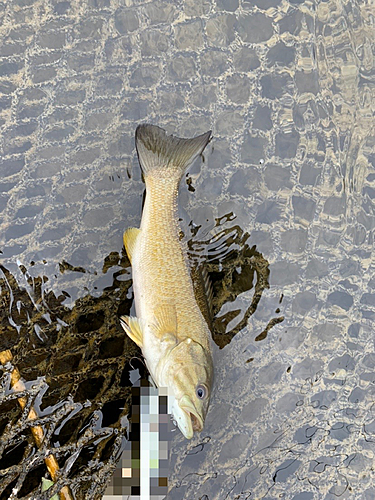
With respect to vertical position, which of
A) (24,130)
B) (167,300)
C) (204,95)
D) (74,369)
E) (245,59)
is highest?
(245,59)

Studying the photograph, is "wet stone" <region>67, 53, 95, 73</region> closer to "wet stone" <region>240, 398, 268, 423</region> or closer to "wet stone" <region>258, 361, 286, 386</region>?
"wet stone" <region>258, 361, 286, 386</region>

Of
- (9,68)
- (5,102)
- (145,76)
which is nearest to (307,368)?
(145,76)

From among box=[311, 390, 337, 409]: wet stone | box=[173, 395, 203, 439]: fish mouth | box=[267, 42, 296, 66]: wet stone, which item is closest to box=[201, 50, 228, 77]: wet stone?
box=[267, 42, 296, 66]: wet stone

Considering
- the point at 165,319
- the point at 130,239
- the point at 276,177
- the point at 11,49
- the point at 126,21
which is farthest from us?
the point at 276,177

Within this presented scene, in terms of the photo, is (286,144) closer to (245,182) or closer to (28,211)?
(245,182)

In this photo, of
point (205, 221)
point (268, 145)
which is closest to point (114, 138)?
point (205, 221)

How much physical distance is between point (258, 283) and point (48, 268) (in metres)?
1.20

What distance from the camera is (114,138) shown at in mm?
2990

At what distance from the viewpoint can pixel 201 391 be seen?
2.56 metres

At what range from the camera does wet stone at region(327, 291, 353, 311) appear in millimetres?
3117

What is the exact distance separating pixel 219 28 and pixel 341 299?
5.69 feet

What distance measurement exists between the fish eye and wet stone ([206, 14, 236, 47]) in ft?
6.30

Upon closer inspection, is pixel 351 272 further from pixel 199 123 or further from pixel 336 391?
pixel 199 123

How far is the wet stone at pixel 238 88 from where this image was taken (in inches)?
121
